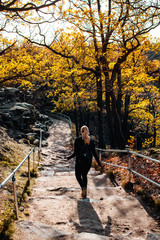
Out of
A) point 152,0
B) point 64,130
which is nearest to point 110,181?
point 152,0

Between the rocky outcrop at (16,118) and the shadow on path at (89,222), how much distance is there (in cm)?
1144

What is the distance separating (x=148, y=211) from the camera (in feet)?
15.0

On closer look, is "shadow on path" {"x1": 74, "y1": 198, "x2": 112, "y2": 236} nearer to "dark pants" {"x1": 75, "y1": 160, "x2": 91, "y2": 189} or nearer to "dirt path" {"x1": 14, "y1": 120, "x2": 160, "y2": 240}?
"dirt path" {"x1": 14, "y1": 120, "x2": 160, "y2": 240}

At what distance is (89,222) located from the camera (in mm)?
4051

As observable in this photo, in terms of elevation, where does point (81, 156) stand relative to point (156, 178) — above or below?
above

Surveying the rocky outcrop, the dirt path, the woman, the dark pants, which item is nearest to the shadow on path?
the dirt path

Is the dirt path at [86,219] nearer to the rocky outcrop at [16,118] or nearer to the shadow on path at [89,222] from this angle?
the shadow on path at [89,222]

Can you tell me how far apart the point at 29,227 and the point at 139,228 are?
190cm

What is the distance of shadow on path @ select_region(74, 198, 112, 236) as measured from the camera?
3.71 meters

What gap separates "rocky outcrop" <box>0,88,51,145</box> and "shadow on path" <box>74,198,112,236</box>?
1144 centimetres

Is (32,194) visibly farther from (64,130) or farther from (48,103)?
(48,103)

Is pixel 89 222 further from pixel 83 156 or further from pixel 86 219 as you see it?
pixel 83 156

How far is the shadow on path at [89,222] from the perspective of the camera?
3.71 m

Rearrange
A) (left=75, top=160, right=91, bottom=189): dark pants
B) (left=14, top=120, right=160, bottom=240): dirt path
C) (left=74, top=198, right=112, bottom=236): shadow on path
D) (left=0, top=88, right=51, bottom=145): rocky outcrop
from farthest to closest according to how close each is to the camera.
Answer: (left=0, top=88, right=51, bottom=145): rocky outcrop < (left=75, top=160, right=91, bottom=189): dark pants < (left=74, top=198, right=112, bottom=236): shadow on path < (left=14, top=120, right=160, bottom=240): dirt path
